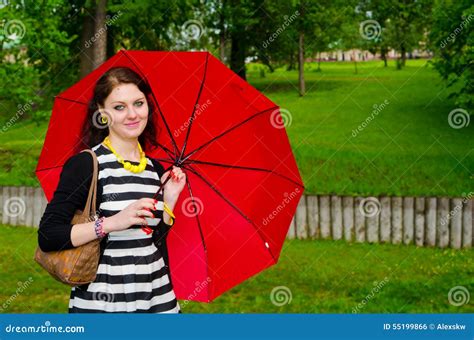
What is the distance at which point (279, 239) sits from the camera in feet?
13.6

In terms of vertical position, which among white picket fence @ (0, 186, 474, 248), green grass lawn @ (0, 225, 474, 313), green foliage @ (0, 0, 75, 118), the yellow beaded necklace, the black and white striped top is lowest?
green grass lawn @ (0, 225, 474, 313)

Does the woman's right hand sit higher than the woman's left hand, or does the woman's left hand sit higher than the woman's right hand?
the woman's left hand

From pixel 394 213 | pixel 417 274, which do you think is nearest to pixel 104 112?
pixel 417 274

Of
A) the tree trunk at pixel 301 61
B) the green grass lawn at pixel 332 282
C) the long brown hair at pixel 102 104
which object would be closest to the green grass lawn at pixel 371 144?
the tree trunk at pixel 301 61

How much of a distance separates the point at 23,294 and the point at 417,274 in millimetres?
5571

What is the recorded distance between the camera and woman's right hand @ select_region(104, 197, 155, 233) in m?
3.19

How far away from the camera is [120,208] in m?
3.37

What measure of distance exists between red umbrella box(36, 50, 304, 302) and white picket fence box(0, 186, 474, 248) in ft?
25.5

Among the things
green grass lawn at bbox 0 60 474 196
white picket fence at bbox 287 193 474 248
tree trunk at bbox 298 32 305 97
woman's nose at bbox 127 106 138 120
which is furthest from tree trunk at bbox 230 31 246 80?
woman's nose at bbox 127 106 138 120

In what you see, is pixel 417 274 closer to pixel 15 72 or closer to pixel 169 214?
pixel 169 214

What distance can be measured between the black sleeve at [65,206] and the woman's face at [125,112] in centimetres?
25

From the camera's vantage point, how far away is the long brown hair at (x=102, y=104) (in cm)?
350

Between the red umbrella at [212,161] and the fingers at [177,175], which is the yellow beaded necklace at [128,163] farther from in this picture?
the red umbrella at [212,161]

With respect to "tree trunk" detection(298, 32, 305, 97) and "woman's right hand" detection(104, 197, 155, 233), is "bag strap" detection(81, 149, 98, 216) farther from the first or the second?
"tree trunk" detection(298, 32, 305, 97)
